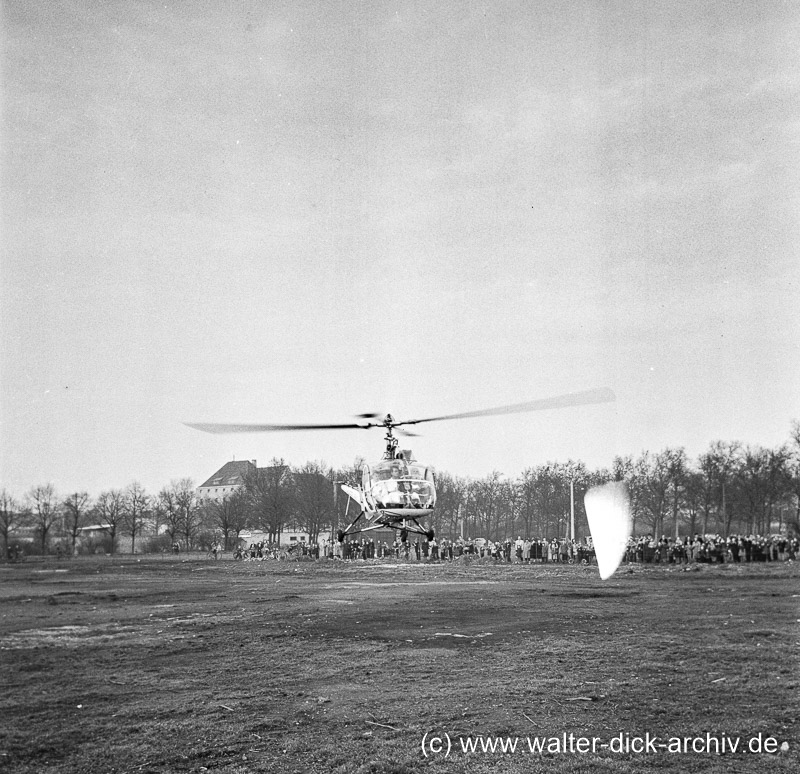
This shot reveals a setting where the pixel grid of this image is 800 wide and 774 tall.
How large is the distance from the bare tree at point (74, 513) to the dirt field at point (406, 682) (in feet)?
54.3

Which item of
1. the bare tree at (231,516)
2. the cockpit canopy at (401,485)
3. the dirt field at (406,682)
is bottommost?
the dirt field at (406,682)

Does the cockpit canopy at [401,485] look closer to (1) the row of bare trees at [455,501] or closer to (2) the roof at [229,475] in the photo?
(1) the row of bare trees at [455,501]

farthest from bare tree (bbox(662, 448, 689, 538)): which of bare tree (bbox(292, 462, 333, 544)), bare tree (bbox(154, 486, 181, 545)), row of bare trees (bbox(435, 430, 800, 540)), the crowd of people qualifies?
bare tree (bbox(154, 486, 181, 545))

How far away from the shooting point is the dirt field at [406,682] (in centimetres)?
1346

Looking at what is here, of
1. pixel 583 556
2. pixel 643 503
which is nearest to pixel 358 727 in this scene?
pixel 583 556

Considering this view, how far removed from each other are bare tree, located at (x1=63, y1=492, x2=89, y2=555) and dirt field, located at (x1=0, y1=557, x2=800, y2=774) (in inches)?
652

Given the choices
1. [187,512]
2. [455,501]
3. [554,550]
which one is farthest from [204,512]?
[554,550]

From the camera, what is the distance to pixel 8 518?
36.3m

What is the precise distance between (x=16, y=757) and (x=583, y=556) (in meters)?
36.2

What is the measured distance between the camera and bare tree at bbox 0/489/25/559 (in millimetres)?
34812

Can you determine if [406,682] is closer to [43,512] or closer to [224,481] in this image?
[43,512]

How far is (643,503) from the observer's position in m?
69.3

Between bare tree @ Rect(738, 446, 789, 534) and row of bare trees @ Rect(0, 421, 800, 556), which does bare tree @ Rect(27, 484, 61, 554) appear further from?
bare tree @ Rect(738, 446, 789, 534)

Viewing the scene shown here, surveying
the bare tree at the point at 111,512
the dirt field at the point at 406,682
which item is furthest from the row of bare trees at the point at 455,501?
the dirt field at the point at 406,682
